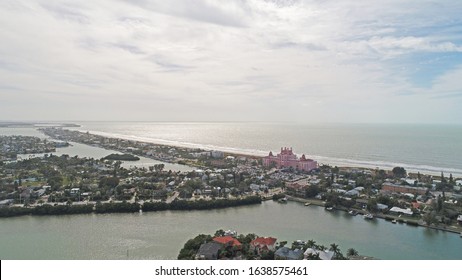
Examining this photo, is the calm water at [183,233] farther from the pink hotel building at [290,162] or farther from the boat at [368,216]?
the pink hotel building at [290,162]

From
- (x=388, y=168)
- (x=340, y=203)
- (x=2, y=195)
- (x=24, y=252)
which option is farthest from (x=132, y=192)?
(x=388, y=168)

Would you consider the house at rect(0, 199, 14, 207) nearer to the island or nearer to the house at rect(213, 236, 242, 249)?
the island

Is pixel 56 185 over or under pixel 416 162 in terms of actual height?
under

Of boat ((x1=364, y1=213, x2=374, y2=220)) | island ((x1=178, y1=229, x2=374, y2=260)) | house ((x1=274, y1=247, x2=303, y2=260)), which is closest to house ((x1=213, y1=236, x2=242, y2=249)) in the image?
island ((x1=178, y1=229, x2=374, y2=260))

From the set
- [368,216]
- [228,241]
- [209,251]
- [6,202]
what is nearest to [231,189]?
[368,216]

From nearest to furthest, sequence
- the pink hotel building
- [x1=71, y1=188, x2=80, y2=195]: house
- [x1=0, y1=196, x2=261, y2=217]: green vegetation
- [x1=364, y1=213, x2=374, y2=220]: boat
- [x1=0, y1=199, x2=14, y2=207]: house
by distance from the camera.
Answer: [x1=364, y1=213, x2=374, y2=220]: boat, [x1=0, y1=196, x2=261, y2=217]: green vegetation, [x1=0, y1=199, x2=14, y2=207]: house, [x1=71, y1=188, x2=80, y2=195]: house, the pink hotel building

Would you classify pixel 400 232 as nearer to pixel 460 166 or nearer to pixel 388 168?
pixel 388 168
